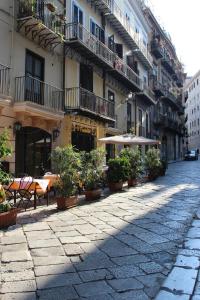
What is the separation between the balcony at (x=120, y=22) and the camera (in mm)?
21058

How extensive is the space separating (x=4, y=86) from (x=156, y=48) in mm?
25460

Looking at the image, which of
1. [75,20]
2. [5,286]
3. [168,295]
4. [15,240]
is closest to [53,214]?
[15,240]

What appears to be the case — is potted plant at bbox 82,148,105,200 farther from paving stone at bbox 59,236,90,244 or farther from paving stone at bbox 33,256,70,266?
paving stone at bbox 33,256,70,266

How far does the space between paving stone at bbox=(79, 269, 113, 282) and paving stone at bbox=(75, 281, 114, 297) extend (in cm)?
13

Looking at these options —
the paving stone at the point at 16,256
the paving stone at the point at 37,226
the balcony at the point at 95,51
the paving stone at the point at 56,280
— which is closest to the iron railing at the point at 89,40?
the balcony at the point at 95,51

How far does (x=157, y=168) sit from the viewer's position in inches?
730

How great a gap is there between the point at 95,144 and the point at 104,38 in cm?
592

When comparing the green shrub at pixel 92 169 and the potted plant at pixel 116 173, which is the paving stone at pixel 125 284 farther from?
the potted plant at pixel 116 173

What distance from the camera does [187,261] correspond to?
521cm

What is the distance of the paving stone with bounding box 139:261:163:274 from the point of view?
191 inches

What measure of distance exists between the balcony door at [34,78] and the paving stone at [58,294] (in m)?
10.8

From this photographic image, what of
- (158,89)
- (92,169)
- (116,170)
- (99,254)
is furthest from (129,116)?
(99,254)

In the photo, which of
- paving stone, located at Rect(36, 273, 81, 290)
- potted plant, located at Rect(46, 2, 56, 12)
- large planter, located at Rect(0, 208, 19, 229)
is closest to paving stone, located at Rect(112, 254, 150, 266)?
paving stone, located at Rect(36, 273, 81, 290)

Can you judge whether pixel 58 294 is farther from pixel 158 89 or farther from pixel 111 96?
pixel 158 89
